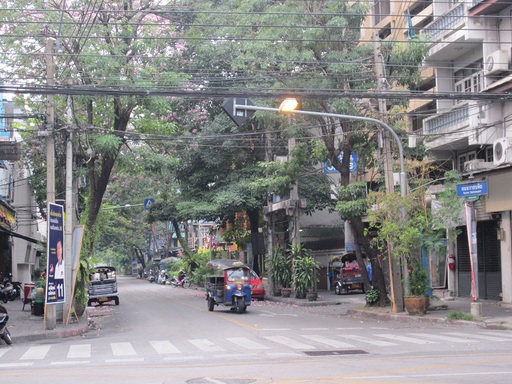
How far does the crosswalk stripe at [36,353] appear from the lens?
14.6 m

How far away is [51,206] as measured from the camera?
20.9 m

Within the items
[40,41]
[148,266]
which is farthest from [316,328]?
[148,266]

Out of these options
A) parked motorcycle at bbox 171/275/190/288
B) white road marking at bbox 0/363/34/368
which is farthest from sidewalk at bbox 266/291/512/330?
parked motorcycle at bbox 171/275/190/288

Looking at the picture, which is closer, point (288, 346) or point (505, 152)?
point (288, 346)

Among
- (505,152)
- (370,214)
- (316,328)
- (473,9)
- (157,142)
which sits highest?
(473,9)

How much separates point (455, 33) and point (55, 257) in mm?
18026

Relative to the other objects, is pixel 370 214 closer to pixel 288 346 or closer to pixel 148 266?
pixel 288 346

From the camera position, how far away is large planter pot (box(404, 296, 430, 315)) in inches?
872

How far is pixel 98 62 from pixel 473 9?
14.7 meters

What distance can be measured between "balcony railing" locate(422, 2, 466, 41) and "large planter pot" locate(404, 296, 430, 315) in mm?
11316

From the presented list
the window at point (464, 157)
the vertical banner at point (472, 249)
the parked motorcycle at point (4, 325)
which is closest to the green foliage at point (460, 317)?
the vertical banner at point (472, 249)

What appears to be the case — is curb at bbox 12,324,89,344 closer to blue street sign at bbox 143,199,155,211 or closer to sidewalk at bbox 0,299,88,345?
sidewalk at bbox 0,299,88,345

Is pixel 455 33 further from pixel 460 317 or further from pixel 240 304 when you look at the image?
pixel 240 304

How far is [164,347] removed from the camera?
1562cm
